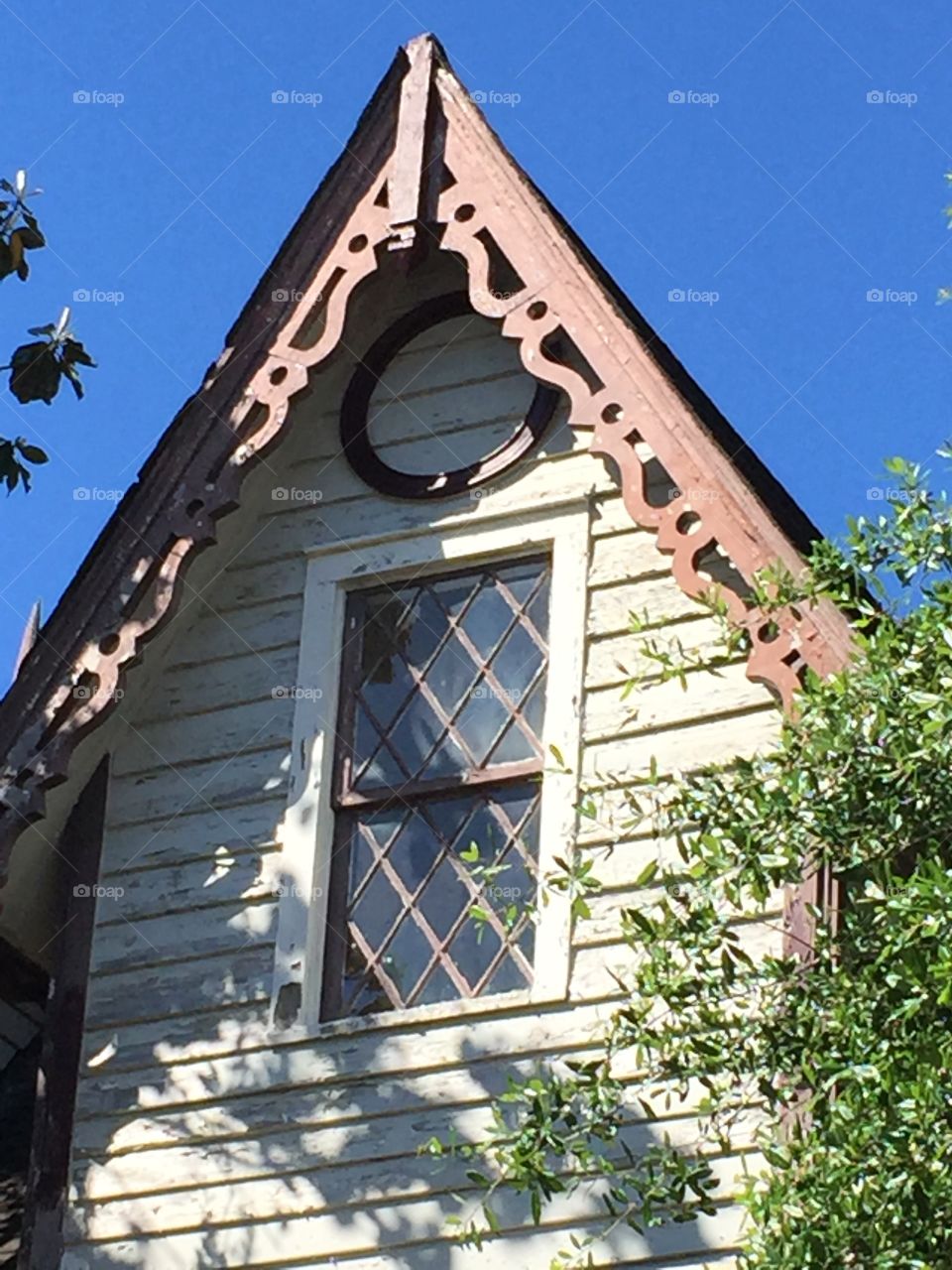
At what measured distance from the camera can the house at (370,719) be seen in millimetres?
9586

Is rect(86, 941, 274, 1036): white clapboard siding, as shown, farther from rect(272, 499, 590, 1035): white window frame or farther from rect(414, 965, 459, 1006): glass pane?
rect(414, 965, 459, 1006): glass pane

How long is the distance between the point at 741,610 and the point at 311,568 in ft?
7.24

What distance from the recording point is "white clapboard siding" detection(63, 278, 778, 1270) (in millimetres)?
9430

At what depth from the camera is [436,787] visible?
33.7 ft

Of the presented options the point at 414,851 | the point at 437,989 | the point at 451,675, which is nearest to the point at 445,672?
the point at 451,675

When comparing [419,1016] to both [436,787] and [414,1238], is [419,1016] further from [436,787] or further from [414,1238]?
[436,787]

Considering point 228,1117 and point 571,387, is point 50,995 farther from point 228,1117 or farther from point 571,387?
point 571,387

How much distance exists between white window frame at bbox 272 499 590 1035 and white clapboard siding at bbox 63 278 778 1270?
0.13 ft

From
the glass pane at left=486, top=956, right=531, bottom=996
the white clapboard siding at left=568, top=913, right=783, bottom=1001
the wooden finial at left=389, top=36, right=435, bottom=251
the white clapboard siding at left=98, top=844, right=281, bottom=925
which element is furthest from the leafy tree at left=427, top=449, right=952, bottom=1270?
the wooden finial at left=389, top=36, right=435, bottom=251

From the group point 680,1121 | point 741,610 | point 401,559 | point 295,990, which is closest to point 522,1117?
point 680,1121

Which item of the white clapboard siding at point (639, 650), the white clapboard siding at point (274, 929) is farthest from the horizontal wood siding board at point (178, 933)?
the white clapboard siding at point (639, 650)

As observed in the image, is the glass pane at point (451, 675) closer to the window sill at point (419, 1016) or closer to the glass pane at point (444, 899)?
the glass pane at point (444, 899)

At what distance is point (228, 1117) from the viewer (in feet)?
32.4

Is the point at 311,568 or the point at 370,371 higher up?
the point at 370,371
